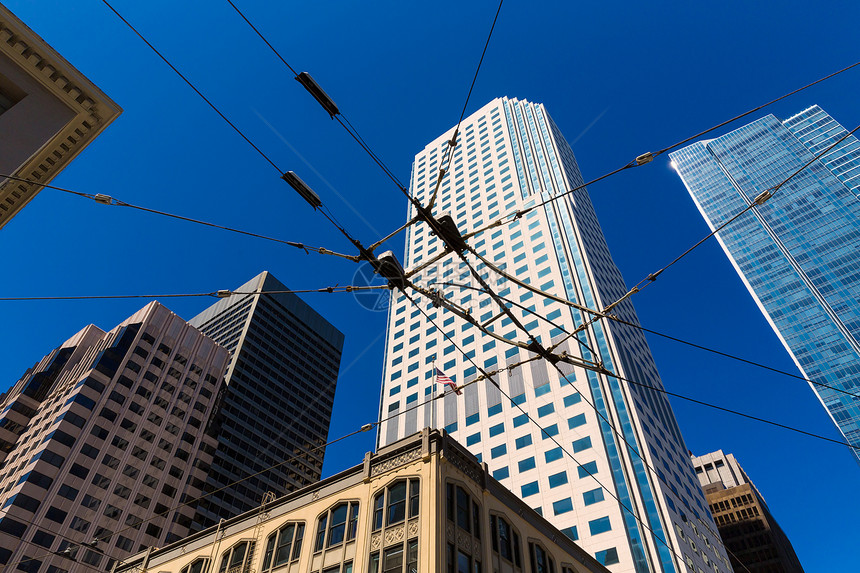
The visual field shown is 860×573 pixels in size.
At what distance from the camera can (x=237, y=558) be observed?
2812 cm

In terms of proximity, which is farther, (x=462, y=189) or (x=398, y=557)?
(x=462, y=189)

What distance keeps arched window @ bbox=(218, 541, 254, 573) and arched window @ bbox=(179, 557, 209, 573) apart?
1.27 meters

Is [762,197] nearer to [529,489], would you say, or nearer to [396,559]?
[396,559]

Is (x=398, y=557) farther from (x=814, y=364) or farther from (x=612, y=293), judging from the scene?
(x=814, y=364)

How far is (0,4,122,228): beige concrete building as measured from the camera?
20484 mm

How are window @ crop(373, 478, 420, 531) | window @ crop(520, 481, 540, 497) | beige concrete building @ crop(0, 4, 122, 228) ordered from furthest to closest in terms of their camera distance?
window @ crop(520, 481, 540, 497)
window @ crop(373, 478, 420, 531)
beige concrete building @ crop(0, 4, 122, 228)

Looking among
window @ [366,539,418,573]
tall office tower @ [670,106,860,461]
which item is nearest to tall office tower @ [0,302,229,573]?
window @ [366,539,418,573]

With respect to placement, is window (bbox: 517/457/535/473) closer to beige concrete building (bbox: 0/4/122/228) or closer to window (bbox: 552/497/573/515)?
window (bbox: 552/497/573/515)

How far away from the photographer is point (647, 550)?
44.8 metres

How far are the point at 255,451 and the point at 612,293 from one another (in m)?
72.1

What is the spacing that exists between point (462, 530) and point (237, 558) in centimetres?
1312

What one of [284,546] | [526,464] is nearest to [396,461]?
[284,546]

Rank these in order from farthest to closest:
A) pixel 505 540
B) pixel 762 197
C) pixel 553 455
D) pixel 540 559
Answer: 1. pixel 553 455
2. pixel 540 559
3. pixel 505 540
4. pixel 762 197

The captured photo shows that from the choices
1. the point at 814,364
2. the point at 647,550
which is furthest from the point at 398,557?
the point at 814,364
